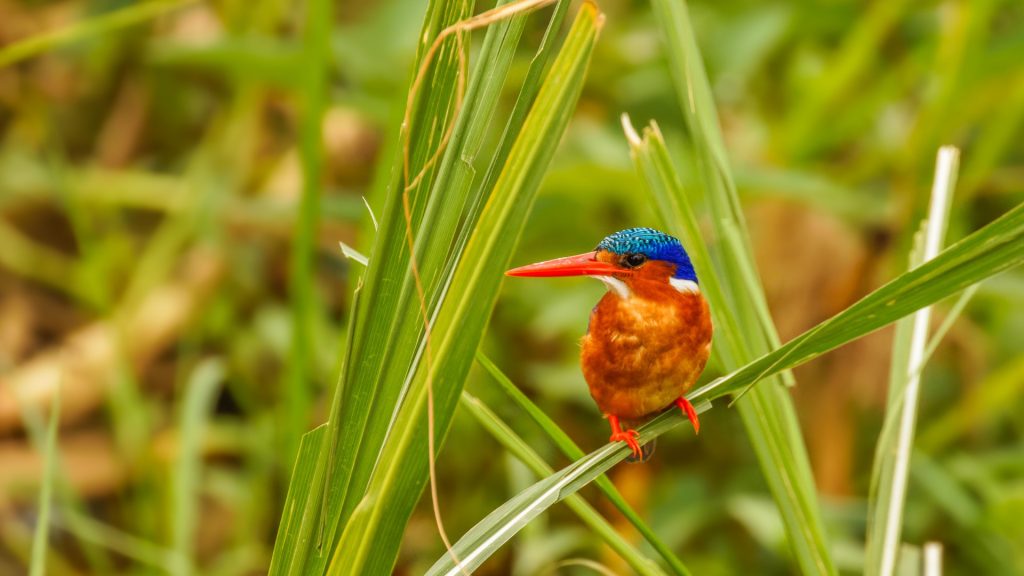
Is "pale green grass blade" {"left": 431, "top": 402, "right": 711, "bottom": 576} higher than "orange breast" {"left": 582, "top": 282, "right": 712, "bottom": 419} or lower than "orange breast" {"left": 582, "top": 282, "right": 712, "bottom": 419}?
lower

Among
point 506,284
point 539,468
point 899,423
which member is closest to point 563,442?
point 539,468

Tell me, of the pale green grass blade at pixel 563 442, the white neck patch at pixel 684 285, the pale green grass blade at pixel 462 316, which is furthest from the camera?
the white neck patch at pixel 684 285

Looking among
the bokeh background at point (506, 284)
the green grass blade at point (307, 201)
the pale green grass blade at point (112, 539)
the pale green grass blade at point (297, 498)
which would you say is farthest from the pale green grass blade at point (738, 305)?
the pale green grass blade at point (112, 539)

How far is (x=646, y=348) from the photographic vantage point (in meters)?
0.63

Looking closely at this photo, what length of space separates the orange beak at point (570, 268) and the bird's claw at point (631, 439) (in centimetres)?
9

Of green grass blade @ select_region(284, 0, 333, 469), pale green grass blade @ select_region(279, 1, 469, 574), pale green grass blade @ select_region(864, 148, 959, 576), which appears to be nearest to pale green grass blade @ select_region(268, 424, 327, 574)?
pale green grass blade @ select_region(279, 1, 469, 574)

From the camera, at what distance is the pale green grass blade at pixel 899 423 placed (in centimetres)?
68

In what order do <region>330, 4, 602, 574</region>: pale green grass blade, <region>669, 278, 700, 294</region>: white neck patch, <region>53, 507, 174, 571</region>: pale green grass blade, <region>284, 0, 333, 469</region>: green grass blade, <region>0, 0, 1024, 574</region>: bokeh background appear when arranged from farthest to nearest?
<region>0, 0, 1024, 574</region>: bokeh background < <region>53, 507, 174, 571</region>: pale green grass blade < <region>284, 0, 333, 469</region>: green grass blade < <region>669, 278, 700, 294</region>: white neck patch < <region>330, 4, 602, 574</region>: pale green grass blade

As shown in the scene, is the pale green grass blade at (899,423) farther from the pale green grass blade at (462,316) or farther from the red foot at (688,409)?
the pale green grass blade at (462,316)

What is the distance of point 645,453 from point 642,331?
8cm

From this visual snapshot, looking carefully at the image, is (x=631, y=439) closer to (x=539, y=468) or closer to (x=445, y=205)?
(x=539, y=468)

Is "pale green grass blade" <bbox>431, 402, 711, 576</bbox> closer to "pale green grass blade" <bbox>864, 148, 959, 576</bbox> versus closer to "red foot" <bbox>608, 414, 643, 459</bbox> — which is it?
"red foot" <bbox>608, 414, 643, 459</bbox>

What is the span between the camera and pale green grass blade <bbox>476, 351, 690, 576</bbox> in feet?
1.83

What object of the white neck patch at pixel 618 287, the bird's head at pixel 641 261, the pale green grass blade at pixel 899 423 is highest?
the bird's head at pixel 641 261
